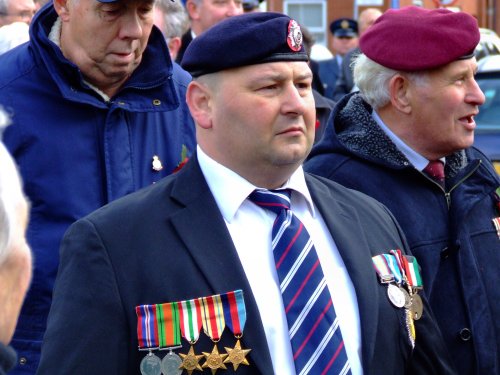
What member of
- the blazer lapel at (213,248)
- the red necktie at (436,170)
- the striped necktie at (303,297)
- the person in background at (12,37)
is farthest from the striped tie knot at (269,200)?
the person in background at (12,37)

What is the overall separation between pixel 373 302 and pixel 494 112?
20.5 feet

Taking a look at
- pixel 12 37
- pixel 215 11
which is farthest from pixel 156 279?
pixel 215 11

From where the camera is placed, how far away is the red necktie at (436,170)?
190 inches

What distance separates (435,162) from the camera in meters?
4.88

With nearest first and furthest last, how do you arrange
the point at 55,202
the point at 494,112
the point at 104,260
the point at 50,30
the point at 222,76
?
the point at 104,260
the point at 222,76
the point at 55,202
the point at 50,30
the point at 494,112

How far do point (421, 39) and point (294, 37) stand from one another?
1.14m

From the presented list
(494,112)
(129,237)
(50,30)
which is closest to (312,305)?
(129,237)

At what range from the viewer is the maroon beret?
4754mm

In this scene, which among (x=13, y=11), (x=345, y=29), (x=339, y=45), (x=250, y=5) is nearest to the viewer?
(x=13, y=11)

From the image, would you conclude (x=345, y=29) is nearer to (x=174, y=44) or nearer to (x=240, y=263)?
(x=174, y=44)

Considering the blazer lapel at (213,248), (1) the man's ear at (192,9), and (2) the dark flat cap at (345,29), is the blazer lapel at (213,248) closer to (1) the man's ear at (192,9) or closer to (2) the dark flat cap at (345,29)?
(1) the man's ear at (192,9)

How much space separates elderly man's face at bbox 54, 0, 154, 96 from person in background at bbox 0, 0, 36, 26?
2986 millimetres

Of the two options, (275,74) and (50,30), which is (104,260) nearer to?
(275,74)

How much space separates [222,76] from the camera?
3.73 metres
